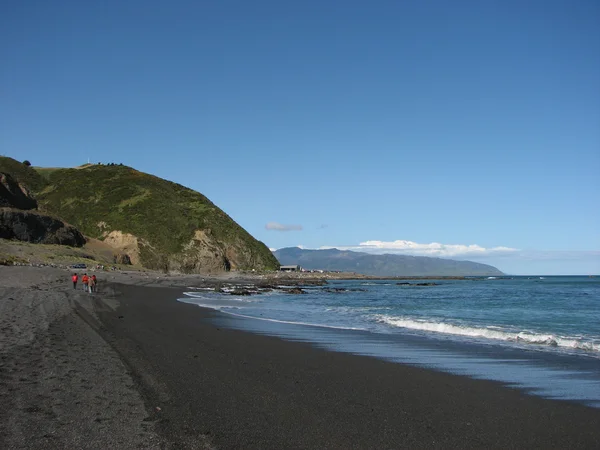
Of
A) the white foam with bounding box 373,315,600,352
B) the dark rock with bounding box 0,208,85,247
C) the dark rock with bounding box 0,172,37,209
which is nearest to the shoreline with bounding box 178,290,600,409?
the white foam with bounding box 373,315,600,352

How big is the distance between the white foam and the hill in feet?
238

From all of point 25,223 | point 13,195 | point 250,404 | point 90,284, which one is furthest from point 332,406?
point 13,195

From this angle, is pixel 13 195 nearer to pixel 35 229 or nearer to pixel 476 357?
pixel 35 229

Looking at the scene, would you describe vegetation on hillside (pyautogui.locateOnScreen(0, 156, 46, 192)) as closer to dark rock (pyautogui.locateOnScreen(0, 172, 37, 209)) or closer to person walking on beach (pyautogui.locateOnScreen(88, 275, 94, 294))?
dark rock (pyautogui.locateOnScreen(0, 172, 37, 209))

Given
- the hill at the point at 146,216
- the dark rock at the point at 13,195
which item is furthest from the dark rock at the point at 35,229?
the hill at the point at 146,216

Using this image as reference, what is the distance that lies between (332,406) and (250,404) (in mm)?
1215

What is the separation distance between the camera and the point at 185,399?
6.85 meters

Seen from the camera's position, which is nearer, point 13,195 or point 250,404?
point 250,404

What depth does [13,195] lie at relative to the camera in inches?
2753

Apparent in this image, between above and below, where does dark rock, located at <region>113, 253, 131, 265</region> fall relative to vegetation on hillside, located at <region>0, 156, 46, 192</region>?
below

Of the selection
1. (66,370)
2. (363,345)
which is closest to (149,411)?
(66,370)

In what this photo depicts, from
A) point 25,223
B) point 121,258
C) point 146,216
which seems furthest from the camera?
point 146,216

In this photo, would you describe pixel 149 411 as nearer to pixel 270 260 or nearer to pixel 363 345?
pixel 363 345

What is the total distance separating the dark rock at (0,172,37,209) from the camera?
220 ft
